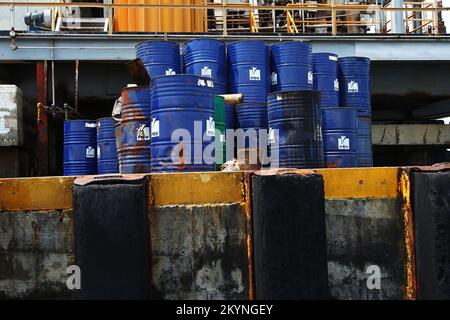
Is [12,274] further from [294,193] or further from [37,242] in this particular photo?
[294,193]

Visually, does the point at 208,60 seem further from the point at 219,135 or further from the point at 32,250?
the point at 32,250

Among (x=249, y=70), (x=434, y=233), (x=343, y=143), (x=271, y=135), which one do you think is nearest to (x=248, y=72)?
(x=249, y=70)

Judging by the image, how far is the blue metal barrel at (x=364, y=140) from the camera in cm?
772

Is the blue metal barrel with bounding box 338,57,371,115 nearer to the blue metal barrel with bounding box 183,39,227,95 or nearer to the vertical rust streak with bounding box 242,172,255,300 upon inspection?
the blue metal barrel with bounding box 183,39,227,95

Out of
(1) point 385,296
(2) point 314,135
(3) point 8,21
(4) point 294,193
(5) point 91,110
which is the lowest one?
(1) point 385,296

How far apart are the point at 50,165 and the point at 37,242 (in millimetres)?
6118

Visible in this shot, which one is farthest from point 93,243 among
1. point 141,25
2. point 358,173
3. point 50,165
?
point 141,25

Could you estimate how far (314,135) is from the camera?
549 centimetres

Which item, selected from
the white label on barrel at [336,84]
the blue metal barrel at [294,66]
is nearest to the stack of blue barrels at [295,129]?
the blue metal barrel at [294,66]

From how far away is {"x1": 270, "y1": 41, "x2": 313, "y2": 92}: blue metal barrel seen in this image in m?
6.75

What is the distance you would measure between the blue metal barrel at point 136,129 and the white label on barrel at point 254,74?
218cm

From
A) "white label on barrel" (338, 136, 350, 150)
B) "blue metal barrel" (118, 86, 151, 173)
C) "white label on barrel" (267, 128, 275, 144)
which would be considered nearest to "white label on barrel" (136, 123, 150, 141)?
"blue metal barrel" (118, 86, 151, 173)

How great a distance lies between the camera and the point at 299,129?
5.49 m

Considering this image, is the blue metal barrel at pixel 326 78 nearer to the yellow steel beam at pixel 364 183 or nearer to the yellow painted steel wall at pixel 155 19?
the yellow painted steel wall at pixel 155 19
